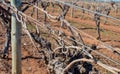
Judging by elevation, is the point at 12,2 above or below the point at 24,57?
above

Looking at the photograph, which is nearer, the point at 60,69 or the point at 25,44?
the point at 60,69

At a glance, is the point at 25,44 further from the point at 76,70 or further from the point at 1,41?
the point at 76,70

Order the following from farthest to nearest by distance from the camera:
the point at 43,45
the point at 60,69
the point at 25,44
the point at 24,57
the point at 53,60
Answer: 1. the point at 25,44
2. the point at 24,57
3. the point at 43,45
4. the point at 53,60
5. the point at 60,69

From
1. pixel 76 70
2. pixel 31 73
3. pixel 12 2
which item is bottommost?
pixel 31 73

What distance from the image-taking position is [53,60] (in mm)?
4723

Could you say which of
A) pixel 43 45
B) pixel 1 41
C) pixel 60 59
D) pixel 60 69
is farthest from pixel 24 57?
pixel 60 69

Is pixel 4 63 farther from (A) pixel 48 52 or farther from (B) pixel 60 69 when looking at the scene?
(B) pixel 60 69

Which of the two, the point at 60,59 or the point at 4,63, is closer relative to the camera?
the point at 60,59

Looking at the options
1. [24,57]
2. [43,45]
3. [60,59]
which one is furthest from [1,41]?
[60,59]

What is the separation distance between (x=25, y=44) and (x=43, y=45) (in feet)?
14.0

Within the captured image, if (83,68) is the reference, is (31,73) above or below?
below

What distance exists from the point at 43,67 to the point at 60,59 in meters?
2.76

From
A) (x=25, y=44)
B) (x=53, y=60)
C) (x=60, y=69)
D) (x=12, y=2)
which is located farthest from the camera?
(x=25, y=44)

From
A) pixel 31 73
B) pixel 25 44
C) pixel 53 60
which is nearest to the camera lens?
pixel 53 60
